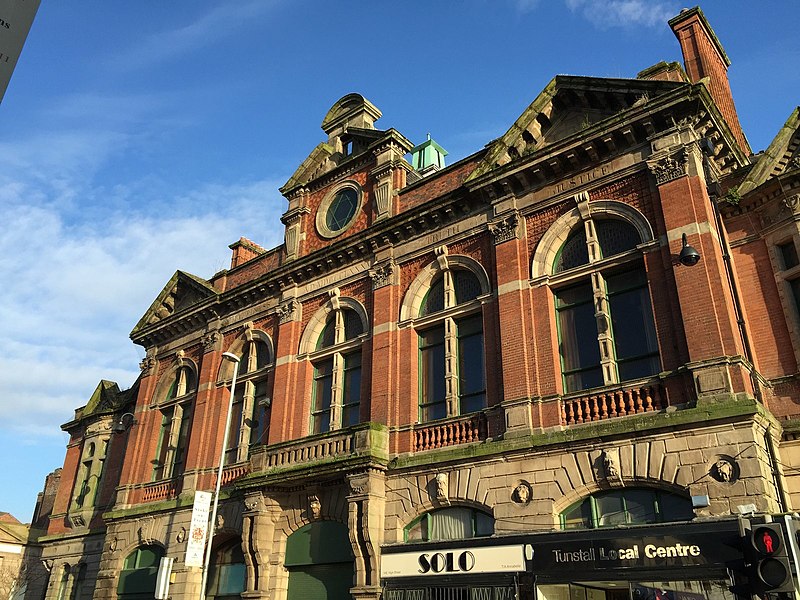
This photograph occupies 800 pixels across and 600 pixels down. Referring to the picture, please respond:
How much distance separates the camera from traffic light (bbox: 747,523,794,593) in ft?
23.2

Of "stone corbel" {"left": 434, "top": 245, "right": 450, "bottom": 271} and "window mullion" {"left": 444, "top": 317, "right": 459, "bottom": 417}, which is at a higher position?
"stone corbel" {"left": 434, "top": 245, "right": 450, "bottom": 271}

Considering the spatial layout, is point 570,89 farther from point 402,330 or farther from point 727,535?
point 727,535

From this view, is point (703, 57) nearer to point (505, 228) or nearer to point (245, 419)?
point (505, 228)

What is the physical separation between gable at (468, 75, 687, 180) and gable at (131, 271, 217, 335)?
585 inches

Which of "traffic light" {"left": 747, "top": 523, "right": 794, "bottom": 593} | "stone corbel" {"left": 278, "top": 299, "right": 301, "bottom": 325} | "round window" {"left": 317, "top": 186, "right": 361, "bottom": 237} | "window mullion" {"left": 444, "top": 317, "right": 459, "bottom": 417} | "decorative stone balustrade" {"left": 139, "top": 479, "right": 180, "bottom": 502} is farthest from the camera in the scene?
"decorative stone balustrade" {"left": 139, "top": 479, "right": 180, "bottom": 502}

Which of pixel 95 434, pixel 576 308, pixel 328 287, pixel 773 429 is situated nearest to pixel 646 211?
pixel 576 308

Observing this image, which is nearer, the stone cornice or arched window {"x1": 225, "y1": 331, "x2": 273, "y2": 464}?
the stone cornice

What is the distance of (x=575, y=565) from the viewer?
510 inches

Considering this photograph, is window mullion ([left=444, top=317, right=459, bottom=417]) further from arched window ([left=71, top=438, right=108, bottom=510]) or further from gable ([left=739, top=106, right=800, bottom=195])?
arched window ([left=71, top=438, right=108, bottom=510])

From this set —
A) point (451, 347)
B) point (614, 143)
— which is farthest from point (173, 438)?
point (614, 143)

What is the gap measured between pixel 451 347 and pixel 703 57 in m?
11.6

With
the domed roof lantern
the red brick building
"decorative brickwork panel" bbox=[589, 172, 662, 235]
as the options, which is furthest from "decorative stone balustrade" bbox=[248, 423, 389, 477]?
the domed roof lantern

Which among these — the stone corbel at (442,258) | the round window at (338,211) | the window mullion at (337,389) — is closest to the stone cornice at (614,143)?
the stone corbel at (442,258)

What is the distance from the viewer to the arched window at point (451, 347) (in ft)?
58.9
